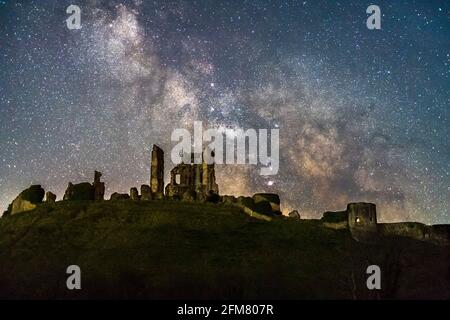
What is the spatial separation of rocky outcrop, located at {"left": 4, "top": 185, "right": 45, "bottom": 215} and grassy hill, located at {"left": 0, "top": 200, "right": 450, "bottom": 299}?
3980 mm

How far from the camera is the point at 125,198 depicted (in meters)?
73.3

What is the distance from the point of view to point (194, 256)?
5788cm

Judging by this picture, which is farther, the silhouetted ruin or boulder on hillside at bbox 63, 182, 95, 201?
boulder on hillside at bbox 63, 182, 95, 201

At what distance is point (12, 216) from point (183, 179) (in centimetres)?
2671

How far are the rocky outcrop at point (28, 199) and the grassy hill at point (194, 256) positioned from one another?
398 centimetres

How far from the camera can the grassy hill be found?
53.6 metres

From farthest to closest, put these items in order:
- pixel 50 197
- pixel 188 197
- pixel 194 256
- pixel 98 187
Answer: pixel 98 187 < pixel 50 197 < pixel 188 197 < pixel 194 256

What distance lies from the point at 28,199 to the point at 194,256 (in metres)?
29.7

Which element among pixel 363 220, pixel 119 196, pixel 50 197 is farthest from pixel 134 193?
pixel 363 220

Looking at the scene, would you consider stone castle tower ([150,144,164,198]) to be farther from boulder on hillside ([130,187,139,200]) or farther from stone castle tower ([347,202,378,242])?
stone castle tower ([347,202,378,242])

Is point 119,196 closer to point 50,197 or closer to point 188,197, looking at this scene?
point 188,197

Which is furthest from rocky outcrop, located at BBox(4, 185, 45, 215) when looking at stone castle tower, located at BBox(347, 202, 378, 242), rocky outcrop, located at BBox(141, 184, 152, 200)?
stone castle tower, located at BBox(347, 202, 378, 242)

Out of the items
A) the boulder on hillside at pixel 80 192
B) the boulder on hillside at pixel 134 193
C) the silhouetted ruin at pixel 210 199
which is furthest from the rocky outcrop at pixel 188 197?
the boulder on hillside at pixel 80 192
